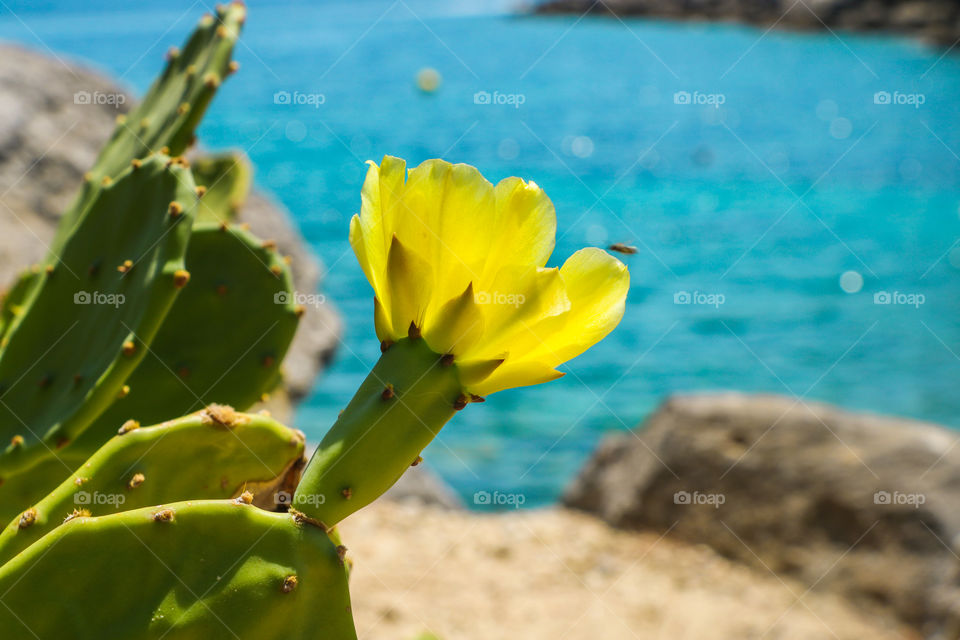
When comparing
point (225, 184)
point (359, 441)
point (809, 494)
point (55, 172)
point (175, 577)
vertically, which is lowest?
point (175, 577)

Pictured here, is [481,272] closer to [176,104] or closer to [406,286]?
[406,286]

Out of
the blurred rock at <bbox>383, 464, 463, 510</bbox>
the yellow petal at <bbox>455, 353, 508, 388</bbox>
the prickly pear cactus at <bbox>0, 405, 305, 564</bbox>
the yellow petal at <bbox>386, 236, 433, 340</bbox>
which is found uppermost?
the blurred rock at <bbox>383, 464, 463, 510</bbox>

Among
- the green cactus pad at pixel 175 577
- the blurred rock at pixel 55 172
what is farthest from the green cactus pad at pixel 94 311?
the blurred rock at pixel 55 172

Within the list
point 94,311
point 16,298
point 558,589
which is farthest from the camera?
point 558,589

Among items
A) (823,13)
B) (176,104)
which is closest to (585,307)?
(176,104)

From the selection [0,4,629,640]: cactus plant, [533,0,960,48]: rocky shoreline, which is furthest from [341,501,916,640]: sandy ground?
[533,0,960,48]: rocky shoreline

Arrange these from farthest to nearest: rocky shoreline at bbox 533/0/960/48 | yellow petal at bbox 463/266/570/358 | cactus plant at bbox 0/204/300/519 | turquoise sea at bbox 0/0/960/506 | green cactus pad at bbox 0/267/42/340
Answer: rocky shoreline at bbox 533/0/960/48, turquoise sea at bbox 0/0/960/506, green cactus pad at bbox 0/267/42/340, cactus plant at bbox 0/204/300/519, yellow petal at bbox 463/266/570/358

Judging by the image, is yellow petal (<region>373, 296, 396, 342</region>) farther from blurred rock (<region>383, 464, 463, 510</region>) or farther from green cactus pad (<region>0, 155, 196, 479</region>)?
blurred rock (<region>383, 464, 463, 510</region>)
